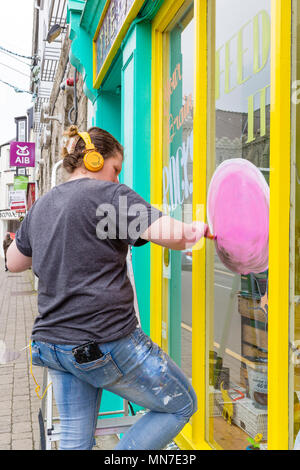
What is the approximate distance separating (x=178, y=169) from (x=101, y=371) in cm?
153

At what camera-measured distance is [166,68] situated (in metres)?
3.23

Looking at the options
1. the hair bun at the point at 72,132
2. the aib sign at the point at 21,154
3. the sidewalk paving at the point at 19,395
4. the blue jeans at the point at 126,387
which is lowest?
the sidewalk paving at the point at 19,395

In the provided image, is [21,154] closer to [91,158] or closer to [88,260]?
[91,158]

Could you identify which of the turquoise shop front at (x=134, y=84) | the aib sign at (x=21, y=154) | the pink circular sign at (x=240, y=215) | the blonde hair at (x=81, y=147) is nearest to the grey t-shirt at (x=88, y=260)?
the blonde hair at (x=81, y=147)

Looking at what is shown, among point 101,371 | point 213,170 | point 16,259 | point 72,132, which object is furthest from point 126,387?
point 213,170

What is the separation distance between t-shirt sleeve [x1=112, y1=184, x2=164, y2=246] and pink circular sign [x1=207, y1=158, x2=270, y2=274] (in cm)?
40

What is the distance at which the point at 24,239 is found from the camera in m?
2.03

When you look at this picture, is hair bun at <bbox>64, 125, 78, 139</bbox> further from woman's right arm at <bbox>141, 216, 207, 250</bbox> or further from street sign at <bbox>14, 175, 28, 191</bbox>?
street sign at <bbox>14, 175, 28, 191</bbox>

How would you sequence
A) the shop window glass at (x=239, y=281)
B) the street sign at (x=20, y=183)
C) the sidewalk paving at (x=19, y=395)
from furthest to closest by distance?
the street sign at (x=20, y=183), the sidewalk paving at (x=19, y=395), the shop window glass at (x=239, y=281)

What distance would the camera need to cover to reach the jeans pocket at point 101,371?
5.63 ft

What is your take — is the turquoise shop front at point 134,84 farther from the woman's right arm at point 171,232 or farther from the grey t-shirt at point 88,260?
the woman's right arm at point 171,232

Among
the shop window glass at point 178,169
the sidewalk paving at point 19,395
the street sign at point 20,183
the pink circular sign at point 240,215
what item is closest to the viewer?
the pink circular sign at point 240,215

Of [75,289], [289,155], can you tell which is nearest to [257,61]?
[289,155]

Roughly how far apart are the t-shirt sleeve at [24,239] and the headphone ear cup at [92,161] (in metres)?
0.37
